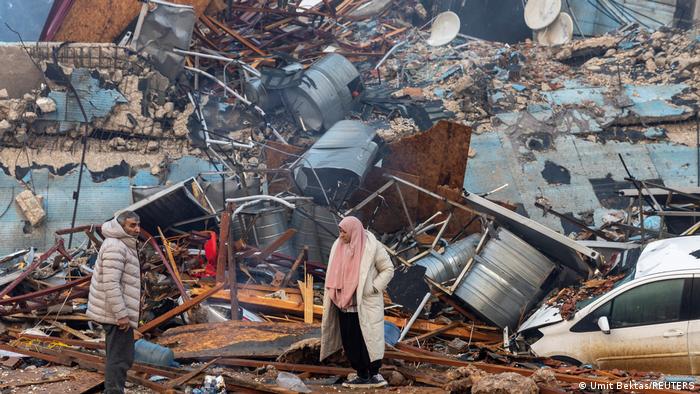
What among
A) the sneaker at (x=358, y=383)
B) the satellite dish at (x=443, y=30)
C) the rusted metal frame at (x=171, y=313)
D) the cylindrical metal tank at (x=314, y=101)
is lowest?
the sneaker at (x=358, y=383)

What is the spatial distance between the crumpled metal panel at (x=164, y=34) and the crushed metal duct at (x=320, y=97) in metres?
2.09

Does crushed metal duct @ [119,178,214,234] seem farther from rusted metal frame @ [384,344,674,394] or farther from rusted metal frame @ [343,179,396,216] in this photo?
rusted metal frame @ [384,344,674,394]

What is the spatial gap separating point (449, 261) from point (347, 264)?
379cm

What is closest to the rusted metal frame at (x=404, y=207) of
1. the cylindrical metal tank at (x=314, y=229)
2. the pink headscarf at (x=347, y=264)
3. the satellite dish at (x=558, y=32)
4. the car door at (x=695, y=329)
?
the cylindrical metal tank at (x=314, y=229)

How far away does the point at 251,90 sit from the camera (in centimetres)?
1331

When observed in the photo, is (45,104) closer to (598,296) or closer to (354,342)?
(354,342)

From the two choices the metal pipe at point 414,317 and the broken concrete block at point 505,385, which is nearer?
the broken concrete block at point 505,385

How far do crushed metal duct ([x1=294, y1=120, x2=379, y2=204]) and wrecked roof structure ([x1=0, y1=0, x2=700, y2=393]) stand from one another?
1.6 inches

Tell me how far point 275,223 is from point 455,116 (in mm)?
5559

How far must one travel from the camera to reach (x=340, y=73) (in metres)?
13.5

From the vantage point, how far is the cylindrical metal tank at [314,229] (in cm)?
997

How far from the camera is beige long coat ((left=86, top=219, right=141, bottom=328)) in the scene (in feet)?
15.8

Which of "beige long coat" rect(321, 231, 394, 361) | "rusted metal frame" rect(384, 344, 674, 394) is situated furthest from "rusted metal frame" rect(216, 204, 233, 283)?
"beige long coat" rect(321, 231, 394, 361)

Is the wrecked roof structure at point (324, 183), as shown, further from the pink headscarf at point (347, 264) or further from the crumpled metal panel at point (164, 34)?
the pink headscarf at point (347, 264)
